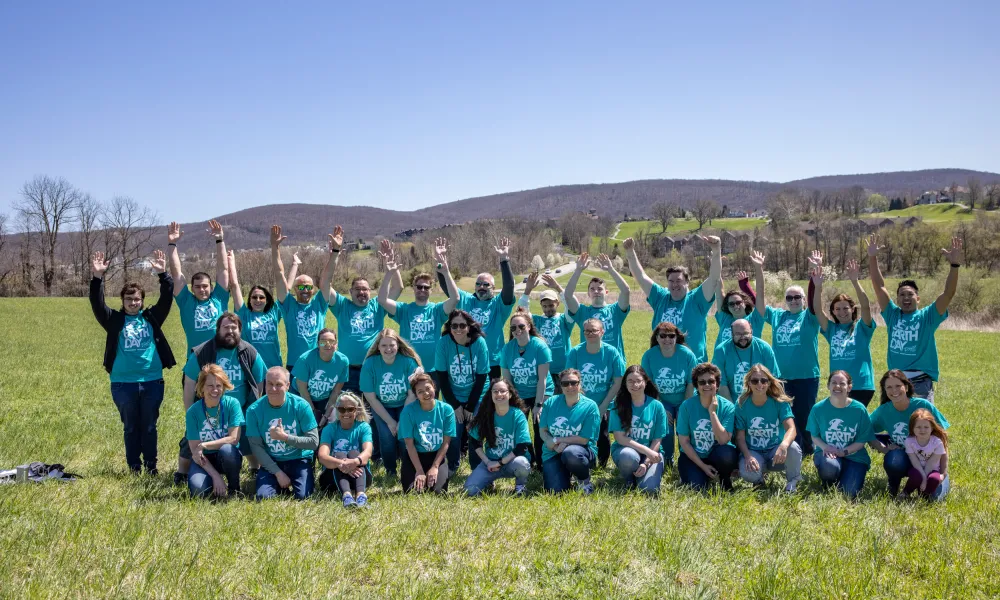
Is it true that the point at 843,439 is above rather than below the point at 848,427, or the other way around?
below

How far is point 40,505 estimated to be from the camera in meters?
6.02

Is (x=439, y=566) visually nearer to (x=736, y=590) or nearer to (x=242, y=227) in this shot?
(x=736, y=590)

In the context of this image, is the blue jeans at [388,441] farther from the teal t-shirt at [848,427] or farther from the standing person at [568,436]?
the teal t-shirt at [848,427]

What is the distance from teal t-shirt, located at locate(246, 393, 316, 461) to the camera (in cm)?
722

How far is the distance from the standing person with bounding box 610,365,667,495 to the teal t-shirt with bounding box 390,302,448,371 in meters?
2.83

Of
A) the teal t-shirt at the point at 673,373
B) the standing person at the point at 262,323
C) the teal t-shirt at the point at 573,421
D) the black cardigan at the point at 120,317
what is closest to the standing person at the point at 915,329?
the teal t-shirt at the point at 673,373

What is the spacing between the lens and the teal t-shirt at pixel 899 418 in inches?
283

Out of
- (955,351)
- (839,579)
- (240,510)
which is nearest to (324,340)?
(240,510)

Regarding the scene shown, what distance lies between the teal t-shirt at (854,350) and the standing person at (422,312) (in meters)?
4.94

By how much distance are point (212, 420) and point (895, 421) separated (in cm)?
728

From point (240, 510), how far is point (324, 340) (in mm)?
2371

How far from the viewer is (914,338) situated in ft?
27.1

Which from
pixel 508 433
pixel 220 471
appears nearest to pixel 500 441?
pixel 508 433

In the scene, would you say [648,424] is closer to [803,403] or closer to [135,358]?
[803,403]
